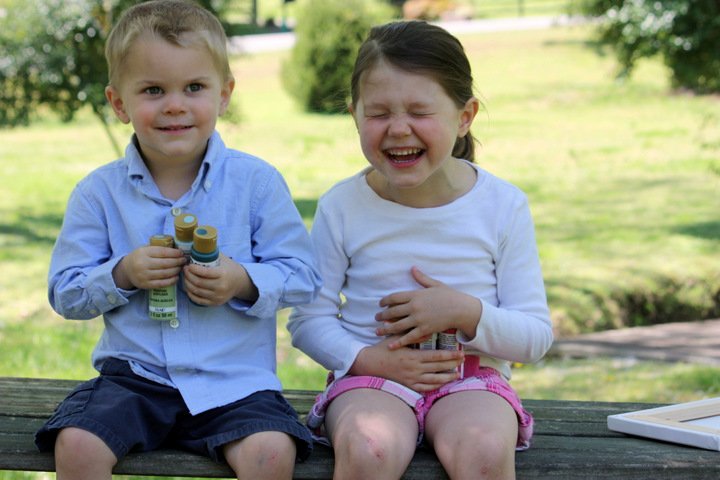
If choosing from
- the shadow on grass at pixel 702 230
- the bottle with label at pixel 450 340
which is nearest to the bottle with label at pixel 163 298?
the bottle with label at pixel 450 340

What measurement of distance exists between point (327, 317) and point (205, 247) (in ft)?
1.66

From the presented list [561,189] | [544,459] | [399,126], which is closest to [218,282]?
[399,126]

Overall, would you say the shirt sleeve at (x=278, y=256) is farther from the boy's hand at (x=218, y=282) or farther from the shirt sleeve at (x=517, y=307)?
the shirt sleeve at (x=517, y=307)

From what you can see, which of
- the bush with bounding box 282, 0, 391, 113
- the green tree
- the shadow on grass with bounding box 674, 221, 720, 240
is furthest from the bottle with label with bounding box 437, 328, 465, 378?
the bush with bounding box 282, 0, 391, 113

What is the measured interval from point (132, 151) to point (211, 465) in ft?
2.83

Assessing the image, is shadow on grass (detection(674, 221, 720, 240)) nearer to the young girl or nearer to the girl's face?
the young girl

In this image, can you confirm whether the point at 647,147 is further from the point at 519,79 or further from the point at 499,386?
the point at 499,386

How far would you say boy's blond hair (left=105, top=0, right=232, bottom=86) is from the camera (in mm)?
2762

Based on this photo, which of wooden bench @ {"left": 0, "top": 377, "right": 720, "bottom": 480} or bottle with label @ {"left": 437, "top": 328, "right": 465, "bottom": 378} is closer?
wooden bench @ {"left": 0, "top": 377, "right": 720, "bottom": 480}

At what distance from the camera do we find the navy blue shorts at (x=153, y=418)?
2600 mm

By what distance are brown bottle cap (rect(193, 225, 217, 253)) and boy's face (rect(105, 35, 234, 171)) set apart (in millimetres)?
300

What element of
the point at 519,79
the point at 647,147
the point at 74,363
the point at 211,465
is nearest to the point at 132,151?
the point at 211,465

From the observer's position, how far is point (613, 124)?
14125mm

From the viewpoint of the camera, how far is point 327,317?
9.80ft
